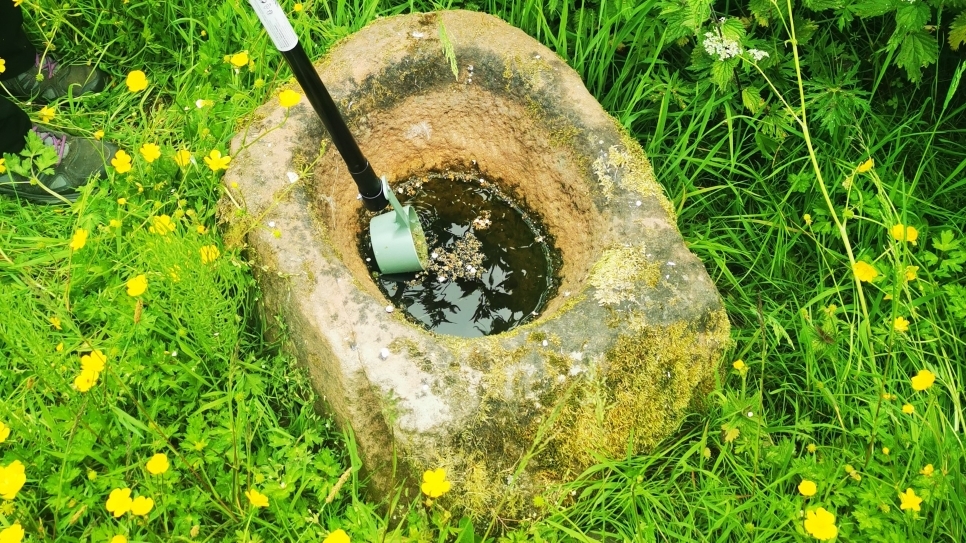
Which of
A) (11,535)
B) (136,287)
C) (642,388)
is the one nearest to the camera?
(11,535)

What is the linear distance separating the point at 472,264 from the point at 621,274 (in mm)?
611

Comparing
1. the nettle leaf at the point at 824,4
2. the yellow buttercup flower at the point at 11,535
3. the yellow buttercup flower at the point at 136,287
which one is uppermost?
the yellow buttercup flower at the point at 136,287

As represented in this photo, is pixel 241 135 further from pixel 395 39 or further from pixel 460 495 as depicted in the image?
pixel 460 495

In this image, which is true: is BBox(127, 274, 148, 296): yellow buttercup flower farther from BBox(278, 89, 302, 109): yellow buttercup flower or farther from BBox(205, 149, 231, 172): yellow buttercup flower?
BBox(278, 89, 302, 109): yellow buttercup flower

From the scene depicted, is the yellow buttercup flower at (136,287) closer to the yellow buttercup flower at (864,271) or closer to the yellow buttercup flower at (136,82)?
the yellow buttercup flower at (136,82)

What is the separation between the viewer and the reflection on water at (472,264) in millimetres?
2002

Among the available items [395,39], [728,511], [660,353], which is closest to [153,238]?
[395,39]

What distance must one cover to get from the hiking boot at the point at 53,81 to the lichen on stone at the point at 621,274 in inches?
75.0

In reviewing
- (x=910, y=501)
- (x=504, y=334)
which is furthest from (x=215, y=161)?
(x=910, y=501)

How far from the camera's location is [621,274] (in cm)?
160

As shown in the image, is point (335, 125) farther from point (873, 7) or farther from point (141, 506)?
point (873, 7)

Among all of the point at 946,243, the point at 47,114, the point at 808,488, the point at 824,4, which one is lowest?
the point at 946,243

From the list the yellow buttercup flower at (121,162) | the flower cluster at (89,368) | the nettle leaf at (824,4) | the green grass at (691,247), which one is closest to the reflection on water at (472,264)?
the green grass at (691,247)

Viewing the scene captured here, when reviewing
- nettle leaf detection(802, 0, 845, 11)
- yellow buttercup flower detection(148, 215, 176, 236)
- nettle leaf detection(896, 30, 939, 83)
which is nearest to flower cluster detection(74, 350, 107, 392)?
yellow buttercup flower detection(148, 215, 176, 236)
